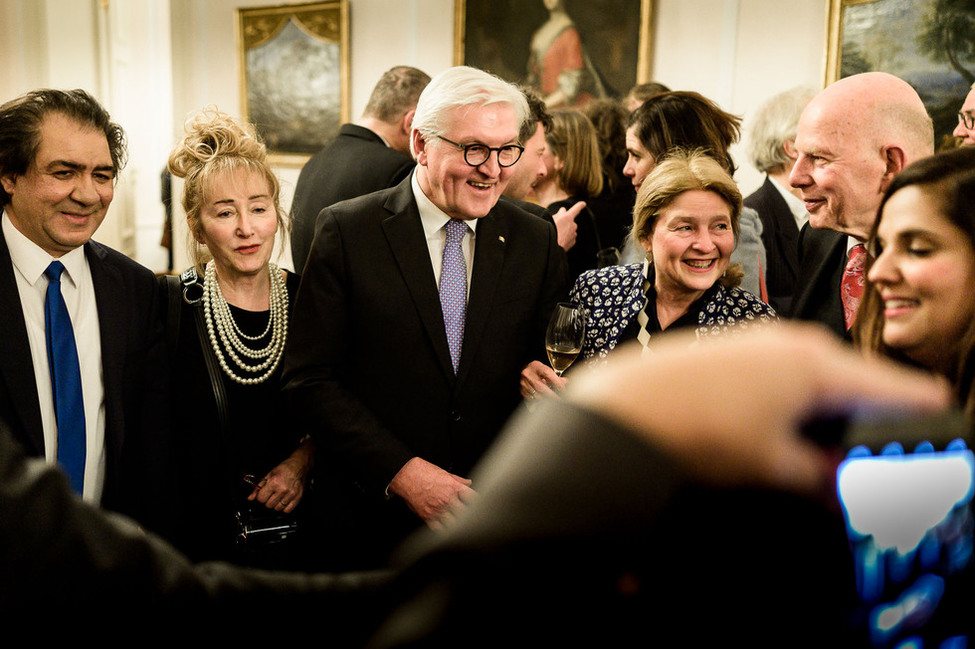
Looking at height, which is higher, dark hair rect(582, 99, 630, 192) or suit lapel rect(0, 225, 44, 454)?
dark hair rect(582, 99, 630, 192)

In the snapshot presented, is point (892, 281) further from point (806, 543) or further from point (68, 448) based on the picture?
point (68, 448)

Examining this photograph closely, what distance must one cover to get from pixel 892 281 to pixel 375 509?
176 cm

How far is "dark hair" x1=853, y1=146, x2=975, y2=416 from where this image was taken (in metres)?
0.89

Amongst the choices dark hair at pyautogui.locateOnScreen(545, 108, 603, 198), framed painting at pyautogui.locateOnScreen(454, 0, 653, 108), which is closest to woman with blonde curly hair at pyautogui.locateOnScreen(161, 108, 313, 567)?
dark hair at pyautogui.locateOnScreen(545, 108, 603, 198)

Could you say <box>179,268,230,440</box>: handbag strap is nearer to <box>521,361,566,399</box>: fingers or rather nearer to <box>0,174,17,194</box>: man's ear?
<box>0,174,17,194</box>: man's ear

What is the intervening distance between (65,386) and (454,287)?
42.1 inches

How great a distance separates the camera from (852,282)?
7.57 ft

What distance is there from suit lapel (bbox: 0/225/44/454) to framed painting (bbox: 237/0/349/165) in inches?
264

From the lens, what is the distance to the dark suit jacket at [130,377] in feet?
6.55

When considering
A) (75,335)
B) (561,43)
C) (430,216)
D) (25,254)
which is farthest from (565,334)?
(561,43)

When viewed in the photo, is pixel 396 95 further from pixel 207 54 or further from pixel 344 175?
pixel 207 54

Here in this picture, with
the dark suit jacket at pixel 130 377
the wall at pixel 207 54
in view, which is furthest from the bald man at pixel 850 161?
the wall at pixel 207 54

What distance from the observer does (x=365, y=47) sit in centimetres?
818

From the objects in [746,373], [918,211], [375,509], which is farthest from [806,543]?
[375,509]
